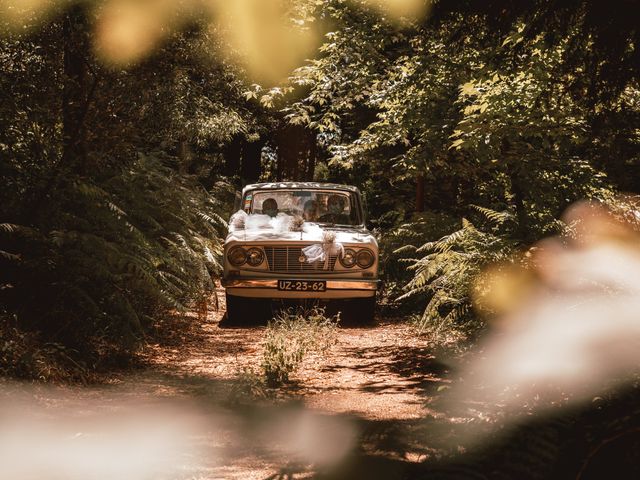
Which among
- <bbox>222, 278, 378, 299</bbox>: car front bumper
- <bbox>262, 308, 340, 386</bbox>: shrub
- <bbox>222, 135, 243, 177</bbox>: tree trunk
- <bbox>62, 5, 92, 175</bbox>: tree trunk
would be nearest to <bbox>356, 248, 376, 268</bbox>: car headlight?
<bbox>222, 278, 378, 299</bbox>: car front bumper

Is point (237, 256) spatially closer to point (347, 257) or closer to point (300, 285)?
point (300, 285)

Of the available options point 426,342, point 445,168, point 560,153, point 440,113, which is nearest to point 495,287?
point 426,342

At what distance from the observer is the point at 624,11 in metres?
3.67

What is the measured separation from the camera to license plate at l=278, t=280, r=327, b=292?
853cm

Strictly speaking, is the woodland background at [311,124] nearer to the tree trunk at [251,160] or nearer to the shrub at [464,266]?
the shrub at [464,266]

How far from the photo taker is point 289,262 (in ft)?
28.5

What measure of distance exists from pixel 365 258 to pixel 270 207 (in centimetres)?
182

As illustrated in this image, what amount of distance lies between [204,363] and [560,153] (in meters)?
4.81

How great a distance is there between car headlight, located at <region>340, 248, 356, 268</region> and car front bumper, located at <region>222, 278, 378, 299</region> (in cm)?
24

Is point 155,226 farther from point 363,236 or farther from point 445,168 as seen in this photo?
point 445,168

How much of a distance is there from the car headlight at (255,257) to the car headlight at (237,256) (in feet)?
0.19

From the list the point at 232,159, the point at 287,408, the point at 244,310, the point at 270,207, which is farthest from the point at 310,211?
the point at 232,159

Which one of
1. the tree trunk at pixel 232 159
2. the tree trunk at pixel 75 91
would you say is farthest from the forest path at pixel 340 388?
the tree trunk at pixel 232 159

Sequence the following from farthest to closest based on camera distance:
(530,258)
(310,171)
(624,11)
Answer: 1. (310,171)
2. (530,258)
3. (624,11)
